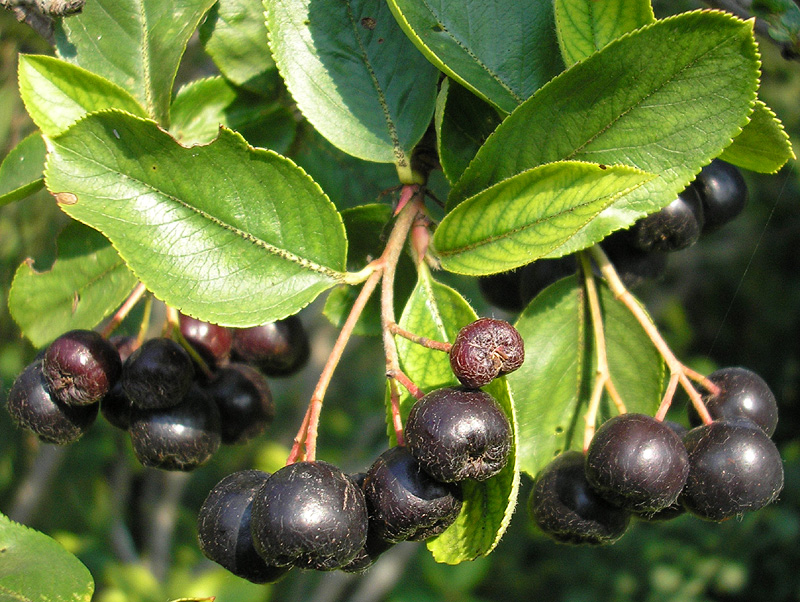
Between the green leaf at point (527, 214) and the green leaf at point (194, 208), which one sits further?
the green leaf at point (194, 208)

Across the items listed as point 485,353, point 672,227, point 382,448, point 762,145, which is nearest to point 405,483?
point 485,353

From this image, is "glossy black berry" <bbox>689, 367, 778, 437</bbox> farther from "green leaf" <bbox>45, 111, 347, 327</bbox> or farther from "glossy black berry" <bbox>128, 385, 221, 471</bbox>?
"glossy black berry" <bbox>128, 385, 221, 471</bbox>

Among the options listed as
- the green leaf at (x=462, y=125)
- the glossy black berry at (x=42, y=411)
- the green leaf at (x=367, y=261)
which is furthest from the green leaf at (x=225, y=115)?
the glossy black berry at (x=42, y=411)

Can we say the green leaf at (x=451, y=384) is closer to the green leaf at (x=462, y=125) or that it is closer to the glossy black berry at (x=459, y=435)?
the glossy black berry at (x=459, y=435)

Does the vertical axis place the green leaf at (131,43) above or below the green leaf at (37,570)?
above

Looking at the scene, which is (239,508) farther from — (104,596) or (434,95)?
(104,596)

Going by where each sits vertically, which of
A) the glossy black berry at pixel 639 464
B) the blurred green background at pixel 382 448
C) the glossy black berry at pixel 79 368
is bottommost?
the blurred green background at pixel 382 448

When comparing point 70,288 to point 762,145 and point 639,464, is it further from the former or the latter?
point 762,145

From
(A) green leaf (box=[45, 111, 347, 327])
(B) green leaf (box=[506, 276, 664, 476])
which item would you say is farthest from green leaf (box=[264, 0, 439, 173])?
(B) green leaf (box=[506, 276, 664, 476])

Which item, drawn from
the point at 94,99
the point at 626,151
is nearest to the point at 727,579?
the point at 626,151
